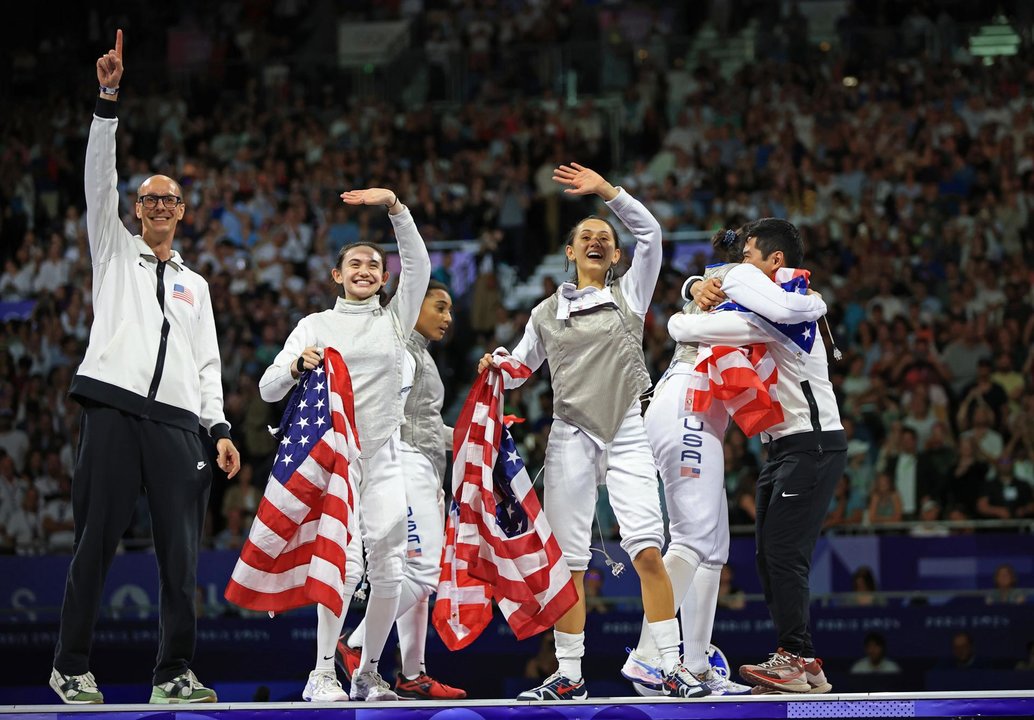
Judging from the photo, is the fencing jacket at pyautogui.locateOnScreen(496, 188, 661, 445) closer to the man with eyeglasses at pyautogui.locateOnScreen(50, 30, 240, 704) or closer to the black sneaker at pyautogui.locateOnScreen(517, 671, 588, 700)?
the black sneaker at pyautogui.locateOnScreen(517, 671, 588, 700)

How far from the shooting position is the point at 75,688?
220 inches


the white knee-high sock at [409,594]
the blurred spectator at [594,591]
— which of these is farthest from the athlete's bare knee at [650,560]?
the blurred spectator at [594,591]

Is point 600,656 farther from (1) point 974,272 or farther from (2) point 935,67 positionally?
(2) point 935,67

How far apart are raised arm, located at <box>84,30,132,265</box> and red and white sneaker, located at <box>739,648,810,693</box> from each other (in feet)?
10.9

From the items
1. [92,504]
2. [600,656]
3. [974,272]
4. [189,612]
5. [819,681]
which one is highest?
[974,272]

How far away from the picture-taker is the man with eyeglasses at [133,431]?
5.65 meters

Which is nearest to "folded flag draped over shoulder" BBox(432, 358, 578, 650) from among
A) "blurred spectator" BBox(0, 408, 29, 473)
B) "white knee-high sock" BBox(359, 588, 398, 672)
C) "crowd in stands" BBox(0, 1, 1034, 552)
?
"white knee-high sock" BBox(359, 588, 398, 672)

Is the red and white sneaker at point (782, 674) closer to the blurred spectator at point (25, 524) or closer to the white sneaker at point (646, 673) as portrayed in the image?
the white sneaker at point (646, 673)

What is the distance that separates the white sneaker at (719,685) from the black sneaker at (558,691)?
0.55 meters

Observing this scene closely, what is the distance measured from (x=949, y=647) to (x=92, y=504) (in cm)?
667

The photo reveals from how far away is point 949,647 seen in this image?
995 centimetres

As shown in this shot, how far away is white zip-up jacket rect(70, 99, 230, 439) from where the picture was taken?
18.9 feet

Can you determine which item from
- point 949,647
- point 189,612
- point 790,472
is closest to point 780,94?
point 949,647

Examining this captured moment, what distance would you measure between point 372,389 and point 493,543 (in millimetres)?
919
